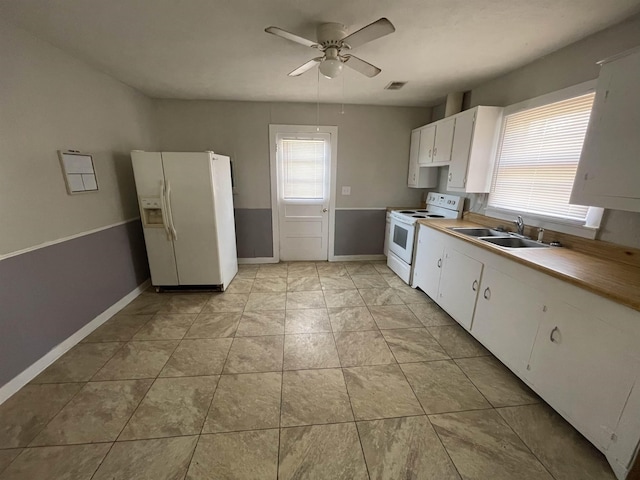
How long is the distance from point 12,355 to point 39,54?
216 cm

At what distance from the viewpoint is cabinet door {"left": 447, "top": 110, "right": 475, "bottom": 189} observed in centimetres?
270

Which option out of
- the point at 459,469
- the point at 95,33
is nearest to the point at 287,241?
Answer: the point at 95,33

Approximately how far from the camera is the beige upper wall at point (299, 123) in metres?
3.62

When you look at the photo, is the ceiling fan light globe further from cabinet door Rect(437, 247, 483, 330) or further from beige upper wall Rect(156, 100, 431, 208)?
beige upper wall Rect(156, 100, 431, 208)

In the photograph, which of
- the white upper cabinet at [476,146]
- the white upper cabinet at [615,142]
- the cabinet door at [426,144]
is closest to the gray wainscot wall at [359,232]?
the cabinet door at [426,144]

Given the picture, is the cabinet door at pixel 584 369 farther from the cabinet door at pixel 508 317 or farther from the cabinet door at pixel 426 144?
the cabinet door at pixel 426 144

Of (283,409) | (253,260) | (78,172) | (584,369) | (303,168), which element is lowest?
(283,409)

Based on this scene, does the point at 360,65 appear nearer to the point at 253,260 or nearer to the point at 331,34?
the point at 331,34

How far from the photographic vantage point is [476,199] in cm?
301

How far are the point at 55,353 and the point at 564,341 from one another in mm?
3537

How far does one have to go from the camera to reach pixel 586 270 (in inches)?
59.9

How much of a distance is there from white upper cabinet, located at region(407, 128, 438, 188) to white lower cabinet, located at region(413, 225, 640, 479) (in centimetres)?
174

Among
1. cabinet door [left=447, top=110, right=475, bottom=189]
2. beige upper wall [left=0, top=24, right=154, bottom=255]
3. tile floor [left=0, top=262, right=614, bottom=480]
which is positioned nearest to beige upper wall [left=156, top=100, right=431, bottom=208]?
beige upper wall [left=0, top=24, right=154, bottom=255]

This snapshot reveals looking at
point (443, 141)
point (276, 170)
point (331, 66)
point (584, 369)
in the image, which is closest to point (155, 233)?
point (276, 170)
